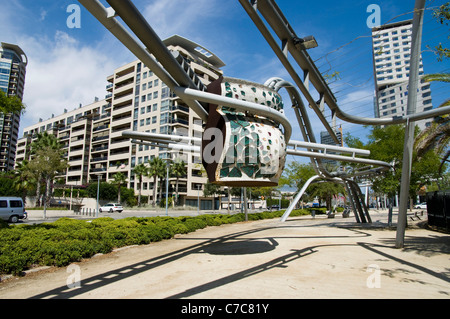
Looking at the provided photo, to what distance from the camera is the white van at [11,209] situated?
82.7 feet

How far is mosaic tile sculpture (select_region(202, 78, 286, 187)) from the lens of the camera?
904cm

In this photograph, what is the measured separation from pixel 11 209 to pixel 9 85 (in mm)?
106946

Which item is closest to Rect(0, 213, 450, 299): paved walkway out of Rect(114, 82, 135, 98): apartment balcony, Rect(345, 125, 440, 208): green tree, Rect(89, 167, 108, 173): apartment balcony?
Rect(345, 125, 440, 208): green tree

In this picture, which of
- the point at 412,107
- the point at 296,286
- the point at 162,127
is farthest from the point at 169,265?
the point at 162,127

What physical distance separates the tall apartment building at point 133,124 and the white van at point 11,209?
33.7m

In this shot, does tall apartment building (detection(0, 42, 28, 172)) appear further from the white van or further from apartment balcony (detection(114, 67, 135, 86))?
the white van

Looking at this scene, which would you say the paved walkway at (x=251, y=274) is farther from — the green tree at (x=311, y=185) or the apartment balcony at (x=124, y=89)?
the apartment balcony at (x=124, y=89)

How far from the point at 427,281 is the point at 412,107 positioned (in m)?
8.05

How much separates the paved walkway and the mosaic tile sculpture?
2907 mm

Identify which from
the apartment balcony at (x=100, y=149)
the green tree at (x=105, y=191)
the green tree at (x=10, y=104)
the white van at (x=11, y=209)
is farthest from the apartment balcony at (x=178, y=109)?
the green tree at (x=10, y=104)

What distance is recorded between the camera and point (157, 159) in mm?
60875

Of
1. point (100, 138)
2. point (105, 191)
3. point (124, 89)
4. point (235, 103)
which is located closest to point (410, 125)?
point (235, 103)

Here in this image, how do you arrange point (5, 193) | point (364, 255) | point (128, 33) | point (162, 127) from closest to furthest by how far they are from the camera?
1. point (128, 33)
2. point (364, 255)
3. point (5, 193)
4. point (162, 127)
